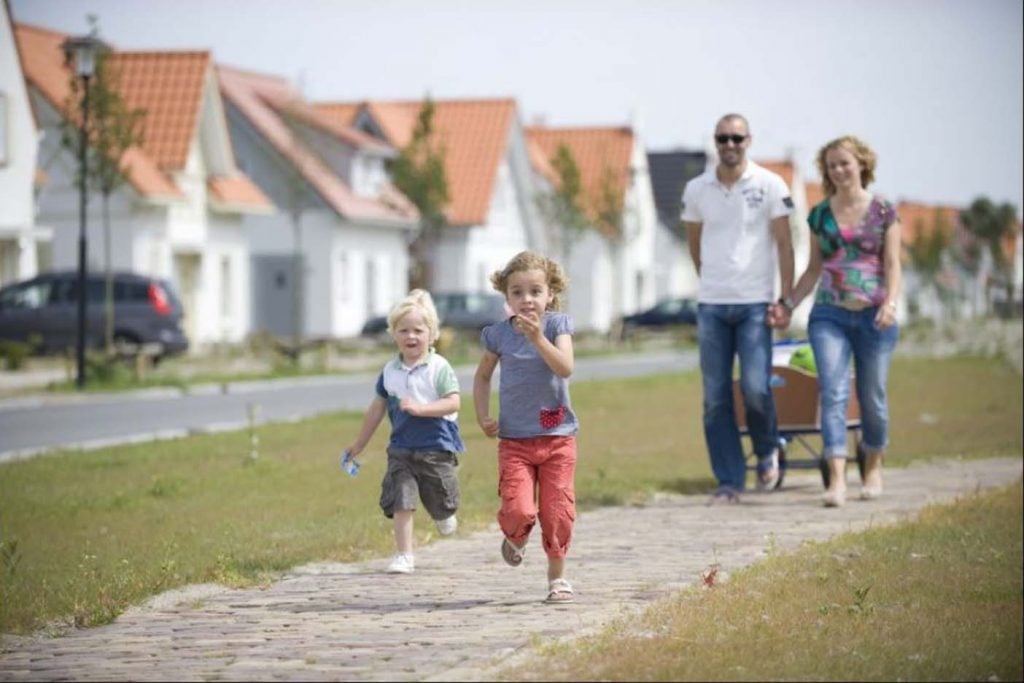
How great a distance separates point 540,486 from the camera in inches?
376

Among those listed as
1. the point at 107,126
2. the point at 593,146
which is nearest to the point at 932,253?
the point at 593,146

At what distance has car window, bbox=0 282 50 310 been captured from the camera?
146 feet

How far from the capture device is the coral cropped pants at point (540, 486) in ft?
30.6

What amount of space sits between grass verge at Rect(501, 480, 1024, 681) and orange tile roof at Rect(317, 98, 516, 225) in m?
62.5

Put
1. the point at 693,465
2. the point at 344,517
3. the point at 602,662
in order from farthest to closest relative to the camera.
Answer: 1. the point at 693,465
2. the point at 344,517
3. the point at 602,662

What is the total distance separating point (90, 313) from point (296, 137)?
648 inches

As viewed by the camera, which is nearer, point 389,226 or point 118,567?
point 118,567

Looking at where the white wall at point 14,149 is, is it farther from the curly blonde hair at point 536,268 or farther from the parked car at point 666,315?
the curly blonde hair at point 536,268

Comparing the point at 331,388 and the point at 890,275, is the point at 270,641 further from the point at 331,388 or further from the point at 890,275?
the point at 331,388

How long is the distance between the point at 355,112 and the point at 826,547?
209ft

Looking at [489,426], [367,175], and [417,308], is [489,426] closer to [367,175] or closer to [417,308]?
[417,308]

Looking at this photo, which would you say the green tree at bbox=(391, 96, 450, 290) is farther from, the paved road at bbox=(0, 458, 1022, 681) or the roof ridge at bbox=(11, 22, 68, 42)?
the paved road at bbox=(0, 458, 1022, 681)

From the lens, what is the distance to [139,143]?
42719 millimetres

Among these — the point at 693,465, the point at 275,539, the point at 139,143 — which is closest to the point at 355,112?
the point at 139,143
